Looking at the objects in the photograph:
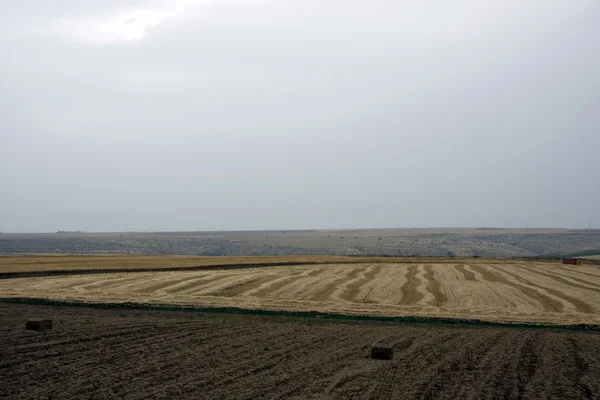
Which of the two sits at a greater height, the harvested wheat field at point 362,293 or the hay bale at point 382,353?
the hay bale at point 382,353

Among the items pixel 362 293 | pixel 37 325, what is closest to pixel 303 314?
pixel 362 293

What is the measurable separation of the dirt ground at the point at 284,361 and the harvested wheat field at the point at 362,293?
5626mm

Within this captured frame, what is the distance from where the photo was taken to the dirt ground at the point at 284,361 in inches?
524

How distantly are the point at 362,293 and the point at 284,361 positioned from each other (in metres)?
20.2

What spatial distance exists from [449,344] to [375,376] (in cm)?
563

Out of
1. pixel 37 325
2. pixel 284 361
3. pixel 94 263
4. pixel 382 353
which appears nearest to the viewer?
pixel 284 361

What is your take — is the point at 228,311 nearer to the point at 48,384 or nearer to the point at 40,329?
the point at 40,329

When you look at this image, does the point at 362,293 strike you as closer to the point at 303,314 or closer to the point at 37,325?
the point at 303,314

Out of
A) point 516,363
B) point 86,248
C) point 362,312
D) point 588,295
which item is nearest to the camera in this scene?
point 516,363

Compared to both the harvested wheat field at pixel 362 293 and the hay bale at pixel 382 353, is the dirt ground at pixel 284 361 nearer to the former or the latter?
the hay bale at pixel 382 353

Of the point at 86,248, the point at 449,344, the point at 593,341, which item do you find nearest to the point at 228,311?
the point at 449,344

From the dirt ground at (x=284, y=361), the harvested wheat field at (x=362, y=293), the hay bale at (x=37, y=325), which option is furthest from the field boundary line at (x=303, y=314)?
the hay bale at (x=37, y=325)

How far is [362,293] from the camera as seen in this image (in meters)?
36.0

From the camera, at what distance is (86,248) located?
6521 inches
